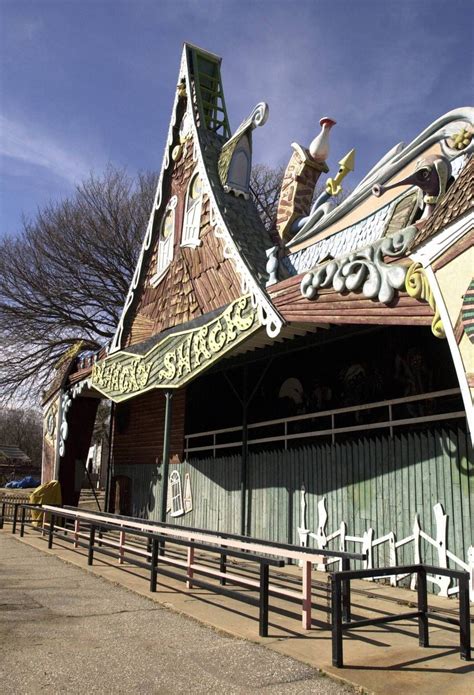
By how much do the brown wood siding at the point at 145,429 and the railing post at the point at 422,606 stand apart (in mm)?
9663

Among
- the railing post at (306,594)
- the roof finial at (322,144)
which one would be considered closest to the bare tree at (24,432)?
the roof finial at (322,144)

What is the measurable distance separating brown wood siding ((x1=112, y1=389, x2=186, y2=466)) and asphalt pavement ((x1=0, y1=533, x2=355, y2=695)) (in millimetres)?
7565

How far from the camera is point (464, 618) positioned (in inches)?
195

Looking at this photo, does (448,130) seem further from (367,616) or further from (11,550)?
(11,550)

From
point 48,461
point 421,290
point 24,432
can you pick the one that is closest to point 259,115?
point 421,290

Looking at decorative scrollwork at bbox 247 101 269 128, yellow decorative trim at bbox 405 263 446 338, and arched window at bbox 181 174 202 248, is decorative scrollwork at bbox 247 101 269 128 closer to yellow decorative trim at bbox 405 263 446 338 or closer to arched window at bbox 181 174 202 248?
arched window at bbox 181 174 202 248

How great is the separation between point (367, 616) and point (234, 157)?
829 cm

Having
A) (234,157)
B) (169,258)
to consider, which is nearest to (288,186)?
(234,157)

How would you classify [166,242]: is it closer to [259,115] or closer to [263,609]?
[259,115]

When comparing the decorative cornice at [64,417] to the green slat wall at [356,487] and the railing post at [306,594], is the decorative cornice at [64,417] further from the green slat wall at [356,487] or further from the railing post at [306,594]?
the railing post at [306,594]

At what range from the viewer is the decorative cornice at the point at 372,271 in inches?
263

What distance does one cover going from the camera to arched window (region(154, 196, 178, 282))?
1341 centimetres

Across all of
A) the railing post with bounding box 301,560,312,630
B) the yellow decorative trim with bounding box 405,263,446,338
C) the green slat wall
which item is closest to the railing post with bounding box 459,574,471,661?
the railing post with bounding box 301,560,312,630

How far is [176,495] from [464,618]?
10.3 metres
